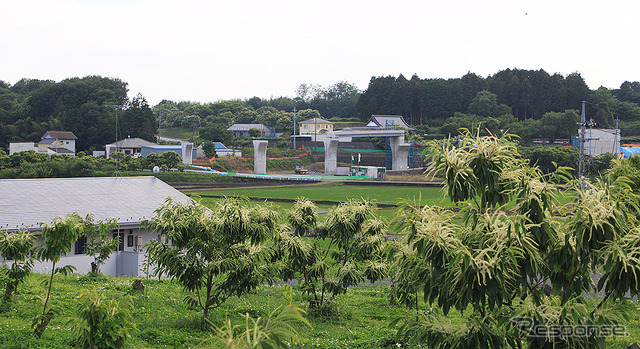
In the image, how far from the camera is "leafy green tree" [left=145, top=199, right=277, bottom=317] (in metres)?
8.49

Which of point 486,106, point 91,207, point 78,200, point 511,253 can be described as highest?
point 486,106

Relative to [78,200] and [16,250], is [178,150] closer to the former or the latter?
[78,200]

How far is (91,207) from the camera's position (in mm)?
16281

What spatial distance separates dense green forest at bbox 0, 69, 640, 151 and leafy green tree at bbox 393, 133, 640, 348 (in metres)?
64.0

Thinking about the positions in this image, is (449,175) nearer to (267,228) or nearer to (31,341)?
(267,228)

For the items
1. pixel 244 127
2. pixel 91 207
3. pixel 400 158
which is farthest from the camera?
pixel 244 127

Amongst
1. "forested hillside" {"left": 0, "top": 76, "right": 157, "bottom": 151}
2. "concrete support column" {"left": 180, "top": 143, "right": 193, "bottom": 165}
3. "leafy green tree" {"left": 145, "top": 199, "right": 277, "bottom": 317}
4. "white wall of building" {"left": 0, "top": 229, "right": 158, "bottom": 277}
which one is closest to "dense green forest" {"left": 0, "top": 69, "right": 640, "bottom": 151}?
"forested hillside" {"left": 0, "top": 76, "right": 157, "bottom": 151}

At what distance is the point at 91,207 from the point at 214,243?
9161mm

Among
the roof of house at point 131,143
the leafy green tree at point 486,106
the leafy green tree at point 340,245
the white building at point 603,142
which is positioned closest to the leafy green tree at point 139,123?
the roof of house at point 131,143

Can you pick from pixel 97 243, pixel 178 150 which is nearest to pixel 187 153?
pixel 178 150

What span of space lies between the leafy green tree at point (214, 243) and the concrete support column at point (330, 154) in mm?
53717

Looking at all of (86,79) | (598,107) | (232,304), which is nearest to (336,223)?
(232,304)

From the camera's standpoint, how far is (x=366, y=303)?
42.3 feet

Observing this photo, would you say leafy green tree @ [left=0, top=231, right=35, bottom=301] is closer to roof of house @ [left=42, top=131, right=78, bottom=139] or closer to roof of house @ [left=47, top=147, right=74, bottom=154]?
roof of house @ [left=47, top=147, right=74, bottom=154]
